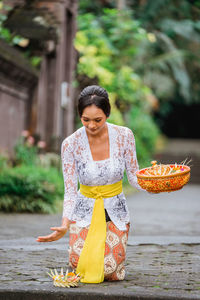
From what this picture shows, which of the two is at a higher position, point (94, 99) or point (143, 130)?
point (94, 99)

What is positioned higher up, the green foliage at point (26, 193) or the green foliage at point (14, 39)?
the green foliage at point (14, 39)

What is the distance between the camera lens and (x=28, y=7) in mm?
13641

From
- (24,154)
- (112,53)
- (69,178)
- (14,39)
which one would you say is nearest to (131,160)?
(69,178)

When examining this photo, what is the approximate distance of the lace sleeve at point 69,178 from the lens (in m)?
4.84

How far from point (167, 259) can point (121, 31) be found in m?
13.4

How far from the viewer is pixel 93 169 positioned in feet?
16.1

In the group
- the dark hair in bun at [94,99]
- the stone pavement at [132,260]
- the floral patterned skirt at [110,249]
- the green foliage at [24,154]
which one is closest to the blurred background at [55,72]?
the green foliage at [24,154]

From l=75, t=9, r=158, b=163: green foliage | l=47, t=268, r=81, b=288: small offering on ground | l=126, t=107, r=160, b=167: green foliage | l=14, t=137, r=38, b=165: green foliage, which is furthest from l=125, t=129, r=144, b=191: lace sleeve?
l=126, t=107, r=160, b=167: green foliage

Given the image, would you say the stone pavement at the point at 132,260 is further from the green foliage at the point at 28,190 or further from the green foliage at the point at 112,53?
the green foliage at the point at 112,53

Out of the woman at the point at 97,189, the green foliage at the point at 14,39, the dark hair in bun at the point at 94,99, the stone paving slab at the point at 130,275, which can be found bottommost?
the green foliage at the point at 14,39

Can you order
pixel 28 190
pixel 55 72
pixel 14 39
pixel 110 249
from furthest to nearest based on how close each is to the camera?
pixel 55 72
pixel 14 39
pixel 28 190
pixel 110 249

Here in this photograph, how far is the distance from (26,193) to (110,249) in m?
4.77

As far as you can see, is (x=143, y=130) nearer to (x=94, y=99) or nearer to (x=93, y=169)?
(x=93, y=169)

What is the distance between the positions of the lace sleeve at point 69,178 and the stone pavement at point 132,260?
616mm
